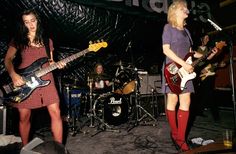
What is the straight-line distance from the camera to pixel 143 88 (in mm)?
7188

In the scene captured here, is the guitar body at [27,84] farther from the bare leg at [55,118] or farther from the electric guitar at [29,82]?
the bare leg at [55,118]

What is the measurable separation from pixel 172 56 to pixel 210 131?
2.12 m

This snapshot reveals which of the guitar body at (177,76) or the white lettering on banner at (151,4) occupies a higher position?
the white lettering on banner at (151,4)

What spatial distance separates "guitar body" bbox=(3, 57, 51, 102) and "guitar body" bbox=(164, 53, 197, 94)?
176 centimetres

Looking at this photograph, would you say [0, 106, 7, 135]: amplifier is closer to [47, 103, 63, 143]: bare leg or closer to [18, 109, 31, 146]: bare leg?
[18, 109, 31, 146]: bare leg

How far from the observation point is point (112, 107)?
5.91 metres

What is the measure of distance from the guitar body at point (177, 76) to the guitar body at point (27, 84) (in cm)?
176

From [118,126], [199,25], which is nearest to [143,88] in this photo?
[118,126]

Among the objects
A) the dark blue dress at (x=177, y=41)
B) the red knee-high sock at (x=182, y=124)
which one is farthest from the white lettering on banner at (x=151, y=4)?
the red knee-high sock at (x=182, y=124)

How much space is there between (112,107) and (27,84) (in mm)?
2945

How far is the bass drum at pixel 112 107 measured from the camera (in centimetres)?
577

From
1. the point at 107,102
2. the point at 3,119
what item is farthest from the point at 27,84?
the point at 107,102

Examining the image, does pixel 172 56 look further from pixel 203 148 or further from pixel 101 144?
pixel 101 144

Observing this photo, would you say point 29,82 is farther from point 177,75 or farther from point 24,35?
point 177,75
